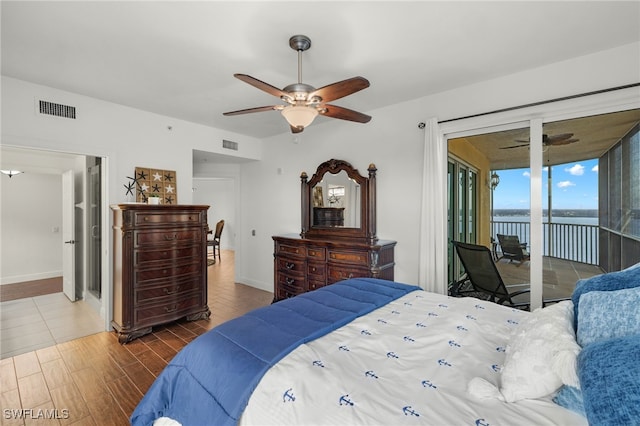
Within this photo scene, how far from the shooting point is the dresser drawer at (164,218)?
3.12 m

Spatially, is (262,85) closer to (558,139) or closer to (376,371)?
(376,371)

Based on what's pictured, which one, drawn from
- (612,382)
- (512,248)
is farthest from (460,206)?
(612,382)

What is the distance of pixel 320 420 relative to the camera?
0.95 meters

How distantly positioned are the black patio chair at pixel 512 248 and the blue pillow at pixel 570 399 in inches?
85.1

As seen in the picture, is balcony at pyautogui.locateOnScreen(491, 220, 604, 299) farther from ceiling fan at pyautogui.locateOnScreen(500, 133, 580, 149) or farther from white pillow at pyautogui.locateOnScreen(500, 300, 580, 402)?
white pillow at pyautogui.locateOnScreen(500, 300, 580, 402)

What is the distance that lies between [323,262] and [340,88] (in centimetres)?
225

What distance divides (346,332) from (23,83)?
149 inches

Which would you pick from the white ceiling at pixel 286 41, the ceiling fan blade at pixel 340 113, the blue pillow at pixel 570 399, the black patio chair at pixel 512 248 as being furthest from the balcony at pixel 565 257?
the blue pillow at pixel 570 399

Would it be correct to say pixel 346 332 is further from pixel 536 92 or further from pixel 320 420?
pixel 536 92

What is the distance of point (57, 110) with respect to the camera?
3004 millimetres


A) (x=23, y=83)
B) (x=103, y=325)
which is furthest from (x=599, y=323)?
(x=23, y=83)

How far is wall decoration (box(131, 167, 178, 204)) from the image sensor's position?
3588 mm

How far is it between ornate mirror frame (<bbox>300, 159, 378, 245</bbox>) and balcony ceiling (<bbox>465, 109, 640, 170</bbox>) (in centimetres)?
138

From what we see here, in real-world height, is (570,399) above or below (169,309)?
above
